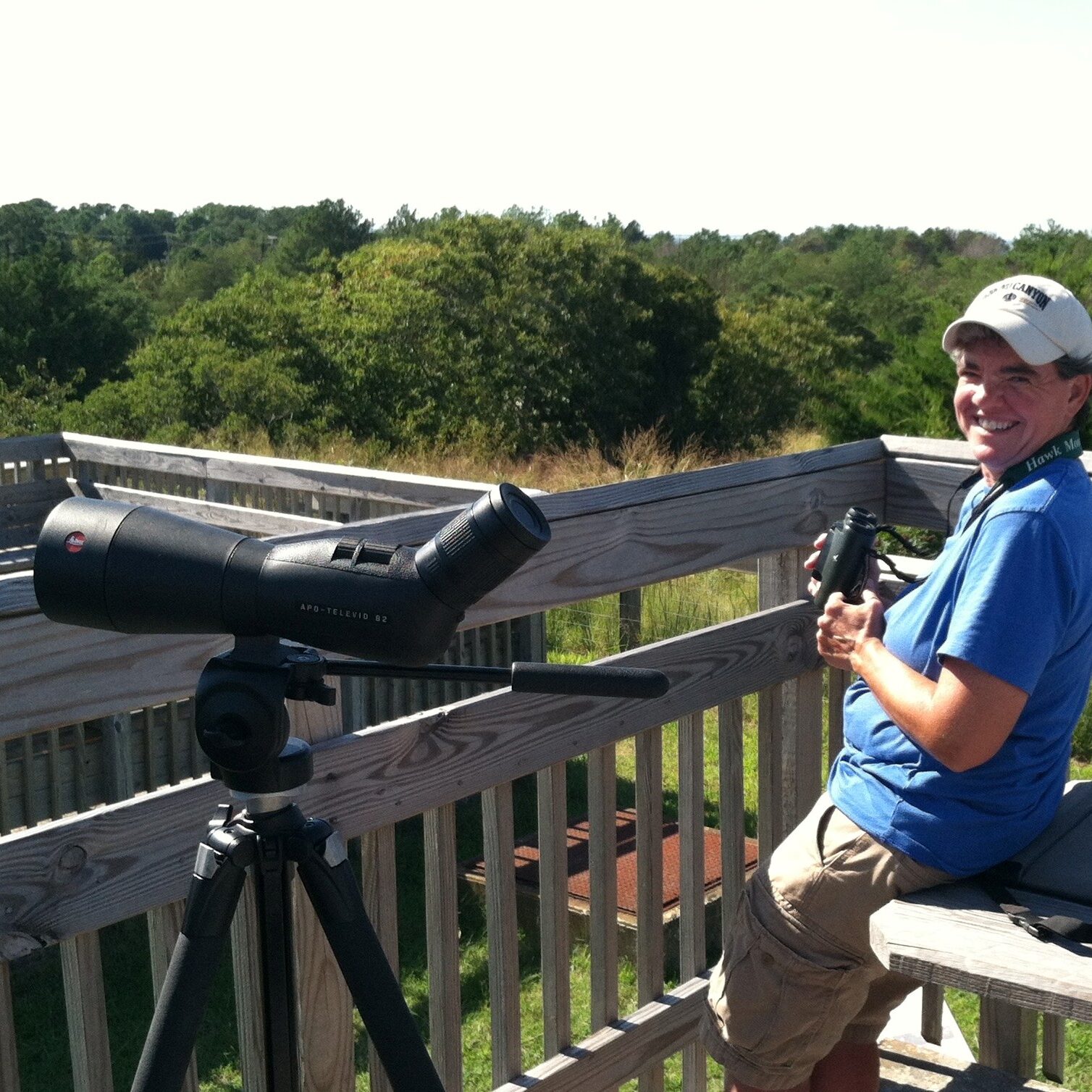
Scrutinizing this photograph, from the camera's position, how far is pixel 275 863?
129 centimetres

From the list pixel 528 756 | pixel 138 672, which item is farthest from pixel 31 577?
pixel 528 756

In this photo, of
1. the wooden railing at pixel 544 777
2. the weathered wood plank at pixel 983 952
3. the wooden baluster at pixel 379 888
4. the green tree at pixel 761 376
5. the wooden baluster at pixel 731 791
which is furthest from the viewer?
the green tree at pixel 761 376

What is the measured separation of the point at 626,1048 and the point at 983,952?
2.28 feet

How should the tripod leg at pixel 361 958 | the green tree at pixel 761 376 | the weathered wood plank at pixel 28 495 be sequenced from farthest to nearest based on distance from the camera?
the green tree at pixel 761 376 → the weathered wood plank at pixel 28 495 → the tripod leg at pixel 361 958

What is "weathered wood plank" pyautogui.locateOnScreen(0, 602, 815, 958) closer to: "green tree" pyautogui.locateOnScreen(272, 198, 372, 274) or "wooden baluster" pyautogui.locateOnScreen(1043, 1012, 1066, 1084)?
"wooden baluster" pyautogui.locateOnScreen(1043, 1012, 1066, 1084)

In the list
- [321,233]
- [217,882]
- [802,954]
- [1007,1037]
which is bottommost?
[1007,1037]

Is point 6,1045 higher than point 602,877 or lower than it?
higher

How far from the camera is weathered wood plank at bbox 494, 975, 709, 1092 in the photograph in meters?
2.08

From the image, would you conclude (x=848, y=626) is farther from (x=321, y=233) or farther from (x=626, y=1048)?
(x=321, y=233)

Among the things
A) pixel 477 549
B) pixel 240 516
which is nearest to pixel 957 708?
pixel 477 549

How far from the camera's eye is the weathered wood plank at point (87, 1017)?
1447 mm

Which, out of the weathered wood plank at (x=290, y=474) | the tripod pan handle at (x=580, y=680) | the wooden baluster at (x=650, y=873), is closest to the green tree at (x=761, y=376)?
the weathered wood plank at (x=290, y=474)

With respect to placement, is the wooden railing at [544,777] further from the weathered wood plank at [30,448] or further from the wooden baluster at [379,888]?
the weathered wood plank at [30,448]

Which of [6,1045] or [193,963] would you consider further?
[6,1045]
